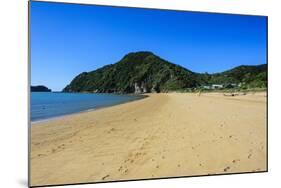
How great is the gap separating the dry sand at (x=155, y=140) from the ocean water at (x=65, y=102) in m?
0.07

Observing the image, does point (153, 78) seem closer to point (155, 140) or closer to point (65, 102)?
point (155, 140)

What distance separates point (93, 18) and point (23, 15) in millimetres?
684

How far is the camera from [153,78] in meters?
4.36

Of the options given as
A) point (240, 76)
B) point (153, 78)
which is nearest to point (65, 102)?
point (153, 78)

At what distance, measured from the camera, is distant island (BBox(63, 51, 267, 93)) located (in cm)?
407

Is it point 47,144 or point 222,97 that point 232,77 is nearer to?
point 222,97

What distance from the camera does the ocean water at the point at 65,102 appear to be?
3.71m

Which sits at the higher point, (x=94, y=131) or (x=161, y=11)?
(x=161, y=11)

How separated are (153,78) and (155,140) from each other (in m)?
0.68

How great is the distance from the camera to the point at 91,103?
4070 mm

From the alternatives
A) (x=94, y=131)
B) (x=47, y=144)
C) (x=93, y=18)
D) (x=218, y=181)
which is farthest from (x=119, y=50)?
(x=218, y=181)

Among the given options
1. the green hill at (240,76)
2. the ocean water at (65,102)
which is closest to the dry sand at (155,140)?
the ocean water at (65,102)

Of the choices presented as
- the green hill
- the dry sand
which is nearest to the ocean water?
the dry sand

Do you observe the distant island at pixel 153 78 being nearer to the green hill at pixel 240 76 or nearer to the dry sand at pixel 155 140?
the green hill at pixel 240 76
